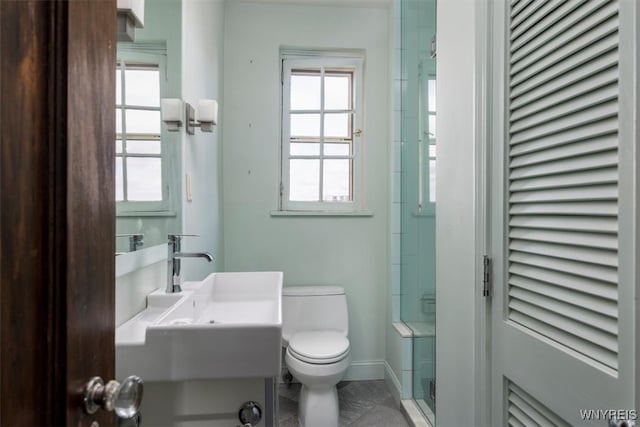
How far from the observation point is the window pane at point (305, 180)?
98.2 inches

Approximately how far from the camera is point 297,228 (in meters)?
2.44

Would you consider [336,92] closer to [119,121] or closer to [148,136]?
[148,136]

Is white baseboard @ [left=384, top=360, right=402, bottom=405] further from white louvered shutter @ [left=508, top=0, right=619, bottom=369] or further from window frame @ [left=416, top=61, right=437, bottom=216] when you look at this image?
white louvered shutter @ [left=508, top=0, right=619, bottom=369]

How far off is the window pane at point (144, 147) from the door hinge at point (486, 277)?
3.85 feet

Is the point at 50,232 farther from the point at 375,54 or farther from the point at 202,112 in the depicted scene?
the point at 375,54

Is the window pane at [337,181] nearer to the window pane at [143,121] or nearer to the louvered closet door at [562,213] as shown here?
the window pane at [143,121]

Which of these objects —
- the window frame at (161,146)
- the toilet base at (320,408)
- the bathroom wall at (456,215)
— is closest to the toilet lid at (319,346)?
the toilet base at (320,408)

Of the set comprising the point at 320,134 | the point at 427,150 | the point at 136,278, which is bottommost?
the point at 136,278

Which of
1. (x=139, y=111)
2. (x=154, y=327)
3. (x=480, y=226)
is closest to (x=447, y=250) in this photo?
(x=480, y=226)

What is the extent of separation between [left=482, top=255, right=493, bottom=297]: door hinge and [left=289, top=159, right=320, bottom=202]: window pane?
1.54 meters

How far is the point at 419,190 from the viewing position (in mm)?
2035

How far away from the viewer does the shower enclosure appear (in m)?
1.83

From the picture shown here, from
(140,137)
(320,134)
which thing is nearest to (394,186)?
(320,134)

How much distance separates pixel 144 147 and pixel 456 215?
1.12 metres
